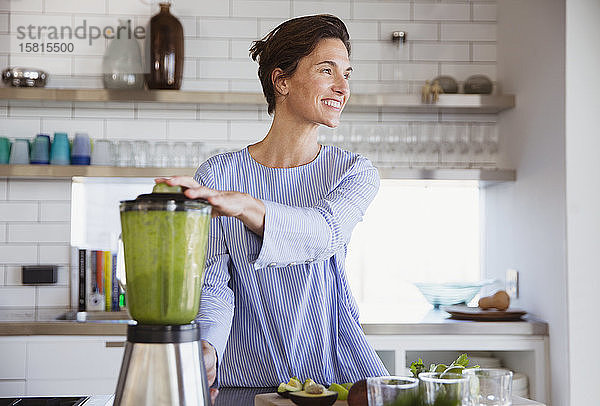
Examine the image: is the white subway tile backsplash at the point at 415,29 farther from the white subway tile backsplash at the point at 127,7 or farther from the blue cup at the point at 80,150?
the blue cup at the point at 80,150

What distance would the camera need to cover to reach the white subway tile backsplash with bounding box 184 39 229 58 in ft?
13.5

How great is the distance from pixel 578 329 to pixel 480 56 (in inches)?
65.3

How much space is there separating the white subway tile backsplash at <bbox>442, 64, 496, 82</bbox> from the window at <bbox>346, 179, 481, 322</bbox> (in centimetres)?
58

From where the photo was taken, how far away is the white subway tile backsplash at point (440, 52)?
422 centimetres

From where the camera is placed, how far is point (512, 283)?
3.92 m

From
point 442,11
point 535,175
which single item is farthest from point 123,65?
point 535,175

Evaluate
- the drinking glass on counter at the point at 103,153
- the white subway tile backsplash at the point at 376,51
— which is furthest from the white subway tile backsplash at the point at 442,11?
the drinking glass on counter at the point at 103,153

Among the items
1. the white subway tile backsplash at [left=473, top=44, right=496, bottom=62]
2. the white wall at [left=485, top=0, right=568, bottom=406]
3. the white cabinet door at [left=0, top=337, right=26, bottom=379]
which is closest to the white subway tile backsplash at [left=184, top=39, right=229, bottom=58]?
the white subway tile backsplash at [left=473, top=44, right=496, bottom=62]

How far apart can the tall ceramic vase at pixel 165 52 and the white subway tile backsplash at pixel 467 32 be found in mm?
1428

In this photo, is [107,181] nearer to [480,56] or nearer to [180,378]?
[480,56]

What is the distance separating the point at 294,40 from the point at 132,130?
94.6 inches

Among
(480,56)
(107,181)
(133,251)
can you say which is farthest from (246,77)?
(133,251)

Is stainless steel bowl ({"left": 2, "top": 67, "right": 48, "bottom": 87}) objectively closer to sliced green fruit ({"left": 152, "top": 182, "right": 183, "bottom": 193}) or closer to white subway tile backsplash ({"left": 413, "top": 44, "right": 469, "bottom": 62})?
white subway tile backsplash ({"left": 413, "top": 44, "right": 469, "bottom": 62})

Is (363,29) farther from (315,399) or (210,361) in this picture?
(315,399)
